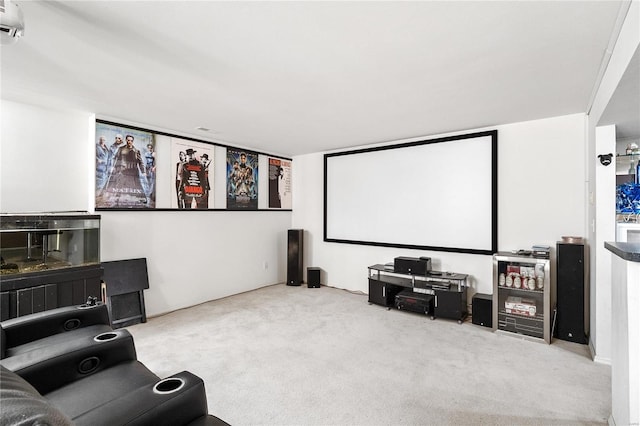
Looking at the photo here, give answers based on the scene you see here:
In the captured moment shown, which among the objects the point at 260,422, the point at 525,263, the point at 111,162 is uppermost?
the point at 111,162

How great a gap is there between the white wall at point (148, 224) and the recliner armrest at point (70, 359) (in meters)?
2.37

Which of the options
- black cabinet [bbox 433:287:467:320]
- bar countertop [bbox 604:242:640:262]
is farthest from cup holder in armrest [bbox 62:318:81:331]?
black cabinet [bbox 433:287:467:320]

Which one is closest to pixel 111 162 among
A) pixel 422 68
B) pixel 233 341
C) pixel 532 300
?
pixel 233 341

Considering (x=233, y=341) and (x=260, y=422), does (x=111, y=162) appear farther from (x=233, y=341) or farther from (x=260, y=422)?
(x=260, y=422)

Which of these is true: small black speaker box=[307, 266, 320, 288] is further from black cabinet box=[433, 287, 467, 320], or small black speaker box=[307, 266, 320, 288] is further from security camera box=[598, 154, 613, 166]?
security camera box=[598, 154, 613, 166]

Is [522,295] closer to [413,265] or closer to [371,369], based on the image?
[413,265]

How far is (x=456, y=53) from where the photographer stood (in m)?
2.23

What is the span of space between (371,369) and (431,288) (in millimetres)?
1971

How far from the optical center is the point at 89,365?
174cm

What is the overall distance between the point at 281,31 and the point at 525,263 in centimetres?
373

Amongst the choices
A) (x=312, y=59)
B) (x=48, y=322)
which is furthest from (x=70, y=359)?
(x=312, y=59)

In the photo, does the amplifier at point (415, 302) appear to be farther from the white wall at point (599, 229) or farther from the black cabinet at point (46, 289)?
the black cabinet at point (46, 289)

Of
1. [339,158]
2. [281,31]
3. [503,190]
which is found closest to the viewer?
[281,31]

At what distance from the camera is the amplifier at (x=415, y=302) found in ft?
13.6
